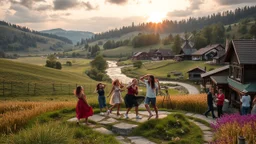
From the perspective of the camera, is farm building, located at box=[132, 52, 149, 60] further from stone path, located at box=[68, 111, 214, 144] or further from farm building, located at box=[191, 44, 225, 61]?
stone path, located at box=[68, 111, 214, 144]

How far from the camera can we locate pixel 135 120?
1183cm

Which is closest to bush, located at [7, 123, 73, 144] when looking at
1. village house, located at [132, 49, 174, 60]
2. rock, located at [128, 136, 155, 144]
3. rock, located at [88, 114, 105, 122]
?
rock, located at [128, 136, 155, 144]

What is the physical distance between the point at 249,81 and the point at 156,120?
641 inches

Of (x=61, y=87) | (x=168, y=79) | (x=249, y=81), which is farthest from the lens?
(x=168, y=79)

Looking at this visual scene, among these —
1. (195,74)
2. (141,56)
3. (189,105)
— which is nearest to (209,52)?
(195,74)

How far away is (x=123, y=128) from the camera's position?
34.4 feet

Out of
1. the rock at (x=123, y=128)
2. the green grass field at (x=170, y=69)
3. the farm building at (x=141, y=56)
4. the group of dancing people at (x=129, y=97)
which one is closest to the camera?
the rock at (x=123, y=128)

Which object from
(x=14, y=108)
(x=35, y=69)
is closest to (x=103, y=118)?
(x=14, y=108)

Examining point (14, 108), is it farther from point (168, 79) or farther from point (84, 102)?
point (168, 79)

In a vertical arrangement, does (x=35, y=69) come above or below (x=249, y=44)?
below

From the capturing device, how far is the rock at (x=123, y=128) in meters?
10.5

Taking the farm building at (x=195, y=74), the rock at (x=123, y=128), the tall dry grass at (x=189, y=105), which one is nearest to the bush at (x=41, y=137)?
the rock at (x=123, y=128)

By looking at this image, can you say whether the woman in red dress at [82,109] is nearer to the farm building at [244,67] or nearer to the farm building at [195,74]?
the farm building at [244,67]

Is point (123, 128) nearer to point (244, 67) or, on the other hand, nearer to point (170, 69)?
point (244, 67)
